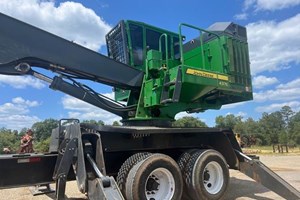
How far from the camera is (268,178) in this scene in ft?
23.2

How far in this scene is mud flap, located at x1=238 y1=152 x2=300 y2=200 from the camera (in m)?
6.86

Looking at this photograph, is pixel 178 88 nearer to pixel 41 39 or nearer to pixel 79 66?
pixel 79 66

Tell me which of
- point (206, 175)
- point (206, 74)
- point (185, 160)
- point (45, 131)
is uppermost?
point (206, 74)

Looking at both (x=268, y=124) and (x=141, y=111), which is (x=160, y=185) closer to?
(x=141, y=111)

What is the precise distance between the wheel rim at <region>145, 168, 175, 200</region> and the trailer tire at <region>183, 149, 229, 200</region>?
20.1 inches

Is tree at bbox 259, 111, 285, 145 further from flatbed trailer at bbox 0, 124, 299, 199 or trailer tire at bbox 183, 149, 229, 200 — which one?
trailer tire at bbox 183, 149, 229, 200

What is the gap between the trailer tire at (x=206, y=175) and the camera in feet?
21.1

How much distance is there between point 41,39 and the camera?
6.20 m

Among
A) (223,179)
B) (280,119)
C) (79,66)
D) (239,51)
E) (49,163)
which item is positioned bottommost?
(223,179)

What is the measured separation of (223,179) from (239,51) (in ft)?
10.1

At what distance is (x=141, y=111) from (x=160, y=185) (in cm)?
194

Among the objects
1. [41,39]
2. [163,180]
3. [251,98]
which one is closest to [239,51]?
[251,98]

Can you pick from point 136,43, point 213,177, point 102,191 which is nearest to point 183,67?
point 136,43

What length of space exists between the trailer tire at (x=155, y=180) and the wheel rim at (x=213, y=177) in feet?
2.96
